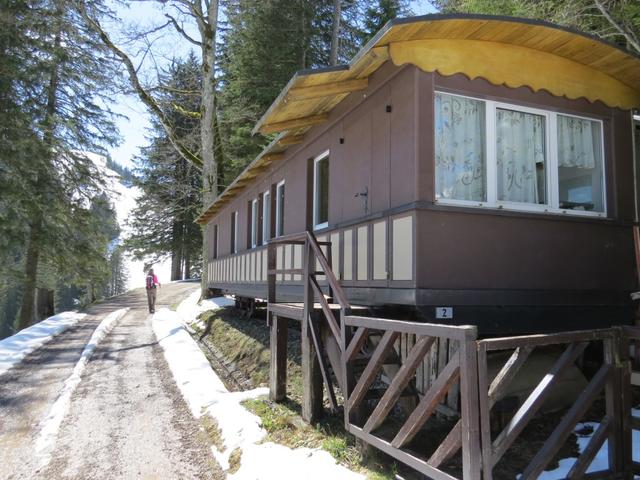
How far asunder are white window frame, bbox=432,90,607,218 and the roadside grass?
2.34 m

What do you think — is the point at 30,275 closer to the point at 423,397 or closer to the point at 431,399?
the point at 423,397

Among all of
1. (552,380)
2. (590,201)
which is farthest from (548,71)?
(552,380)

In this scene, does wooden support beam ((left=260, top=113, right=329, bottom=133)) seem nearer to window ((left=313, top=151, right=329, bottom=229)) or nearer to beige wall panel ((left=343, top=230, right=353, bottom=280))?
window ((left=313, top=151, right=329, bottom=229))

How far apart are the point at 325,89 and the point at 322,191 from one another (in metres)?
2.47

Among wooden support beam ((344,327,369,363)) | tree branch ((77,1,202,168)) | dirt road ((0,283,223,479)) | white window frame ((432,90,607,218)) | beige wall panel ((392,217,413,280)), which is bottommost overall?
dirt road ((0,283,223,479))

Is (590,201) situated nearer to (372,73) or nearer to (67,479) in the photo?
(372,73)

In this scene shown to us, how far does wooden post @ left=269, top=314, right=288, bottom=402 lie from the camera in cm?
598

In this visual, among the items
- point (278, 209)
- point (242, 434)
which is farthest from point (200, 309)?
point (242, 434)

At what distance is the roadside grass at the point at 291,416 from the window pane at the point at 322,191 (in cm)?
217

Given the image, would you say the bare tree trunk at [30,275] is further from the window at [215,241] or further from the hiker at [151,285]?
the window at [215,241]

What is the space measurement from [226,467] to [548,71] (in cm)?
505

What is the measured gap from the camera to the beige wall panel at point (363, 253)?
18.6 ft

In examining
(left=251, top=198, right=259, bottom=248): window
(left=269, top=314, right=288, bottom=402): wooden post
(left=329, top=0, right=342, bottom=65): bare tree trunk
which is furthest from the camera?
(left=329, top=0, right=342, bottom=65): bare tree trunk

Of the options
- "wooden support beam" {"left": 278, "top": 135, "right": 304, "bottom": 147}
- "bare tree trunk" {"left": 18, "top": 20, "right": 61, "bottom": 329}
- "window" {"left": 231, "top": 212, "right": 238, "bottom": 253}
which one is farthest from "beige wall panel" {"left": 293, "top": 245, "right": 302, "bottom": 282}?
"bare tree trunk" {"left": 18, "top": 20, "right": 61, "bottom": 329}
